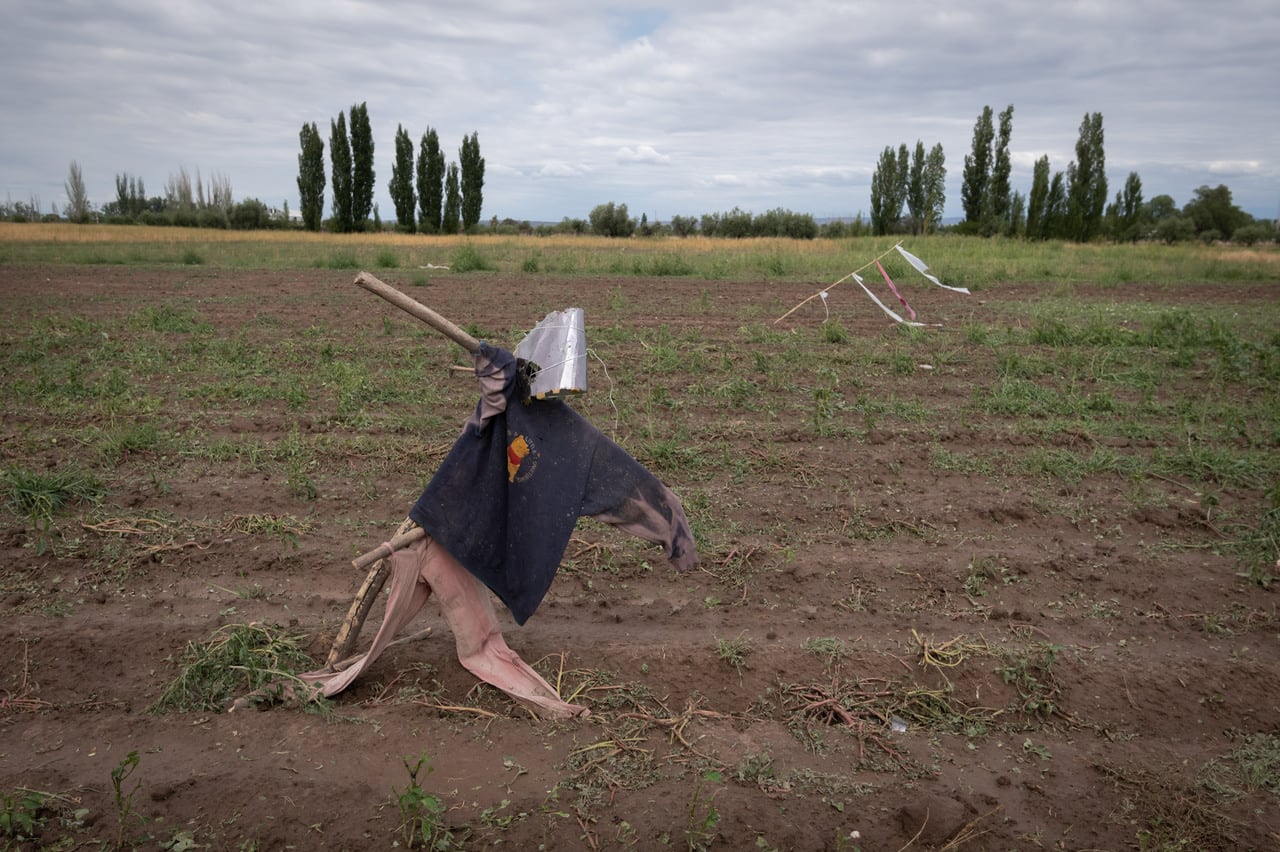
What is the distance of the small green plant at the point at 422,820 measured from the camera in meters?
2.51

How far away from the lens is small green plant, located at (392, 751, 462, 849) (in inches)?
98.9

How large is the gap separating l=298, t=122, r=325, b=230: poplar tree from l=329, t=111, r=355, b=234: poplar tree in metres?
0.74

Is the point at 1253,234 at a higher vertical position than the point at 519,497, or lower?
higher

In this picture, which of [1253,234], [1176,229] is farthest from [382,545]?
[1176,229]

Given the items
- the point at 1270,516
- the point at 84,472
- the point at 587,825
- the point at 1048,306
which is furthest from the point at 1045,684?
the point at 1048,306

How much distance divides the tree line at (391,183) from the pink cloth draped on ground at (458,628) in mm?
45668

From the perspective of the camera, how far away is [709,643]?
3734 mm

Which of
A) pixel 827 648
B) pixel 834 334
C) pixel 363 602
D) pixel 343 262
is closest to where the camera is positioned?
pixel 363 602

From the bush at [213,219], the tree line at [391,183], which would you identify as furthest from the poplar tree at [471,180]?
the bush at [213,219]

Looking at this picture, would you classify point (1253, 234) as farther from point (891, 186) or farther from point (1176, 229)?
point (891, 186)

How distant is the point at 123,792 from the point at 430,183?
4681cm

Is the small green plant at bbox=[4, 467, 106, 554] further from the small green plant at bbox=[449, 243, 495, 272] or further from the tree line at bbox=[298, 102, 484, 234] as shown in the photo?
the tree line at bbox=[298, 102, 484, 234]

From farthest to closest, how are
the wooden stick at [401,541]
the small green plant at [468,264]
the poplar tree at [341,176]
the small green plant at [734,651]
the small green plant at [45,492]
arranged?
the poplar tree at [341,176] < the small green plant at [468,264] < the small green plant at [45,492] < the small green plant at [734,651] < the wooden stick at [401,541]

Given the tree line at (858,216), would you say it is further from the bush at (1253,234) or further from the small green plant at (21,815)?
the small green plant at (21,815)
